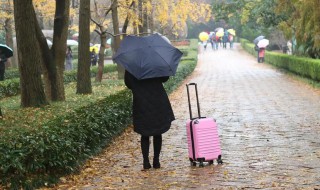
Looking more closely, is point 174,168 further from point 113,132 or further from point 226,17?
point 226,17

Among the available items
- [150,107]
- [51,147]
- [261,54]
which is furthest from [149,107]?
[261,54]

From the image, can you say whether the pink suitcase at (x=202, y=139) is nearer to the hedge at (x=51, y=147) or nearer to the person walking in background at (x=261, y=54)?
the hedge at (x=51, y=147)

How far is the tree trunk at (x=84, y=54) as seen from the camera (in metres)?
14.9

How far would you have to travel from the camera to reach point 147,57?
6941mm

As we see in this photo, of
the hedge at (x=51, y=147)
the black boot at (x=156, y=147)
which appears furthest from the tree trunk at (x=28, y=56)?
the black boot at (x=156, y=147)

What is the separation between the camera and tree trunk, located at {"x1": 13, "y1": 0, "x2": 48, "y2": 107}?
10539mm

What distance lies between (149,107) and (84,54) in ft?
28.2

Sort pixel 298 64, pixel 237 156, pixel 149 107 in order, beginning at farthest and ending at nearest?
1. pixel 298 64
2. pixel 237 156
3. pixel 149 107

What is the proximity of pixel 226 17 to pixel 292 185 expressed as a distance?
27082 mm

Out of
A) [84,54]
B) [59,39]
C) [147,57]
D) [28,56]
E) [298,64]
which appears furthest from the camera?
[298,64]

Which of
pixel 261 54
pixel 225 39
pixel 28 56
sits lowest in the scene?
pixel 261 54

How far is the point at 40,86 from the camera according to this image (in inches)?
439

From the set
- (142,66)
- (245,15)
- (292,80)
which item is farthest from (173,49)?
(245,15)

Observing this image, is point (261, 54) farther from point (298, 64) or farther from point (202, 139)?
point (202, 139)
